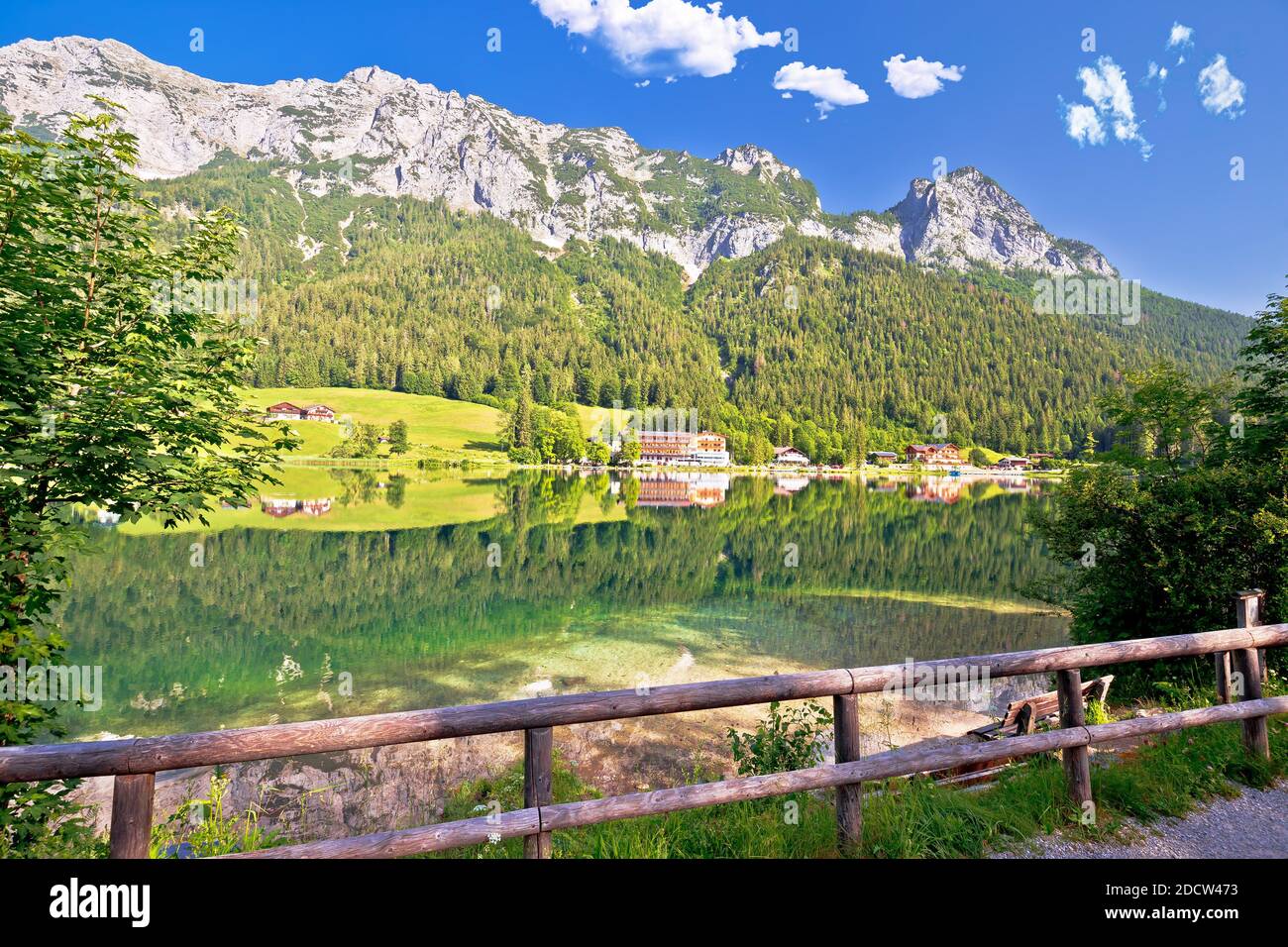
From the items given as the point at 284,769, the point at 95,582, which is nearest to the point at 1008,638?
the point at 284,769

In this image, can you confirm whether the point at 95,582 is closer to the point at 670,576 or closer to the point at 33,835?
the point at 670,576

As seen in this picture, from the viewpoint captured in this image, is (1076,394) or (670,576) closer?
(670,576)

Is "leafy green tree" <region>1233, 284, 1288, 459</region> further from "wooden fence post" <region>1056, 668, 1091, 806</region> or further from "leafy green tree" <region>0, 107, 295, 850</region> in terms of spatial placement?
"leafy green tree" <region>0, 107, 295, 850</region>

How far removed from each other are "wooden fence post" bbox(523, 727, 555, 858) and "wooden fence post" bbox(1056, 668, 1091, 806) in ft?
14.0

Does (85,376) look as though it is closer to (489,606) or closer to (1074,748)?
(1074,748)

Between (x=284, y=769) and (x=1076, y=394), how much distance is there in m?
241

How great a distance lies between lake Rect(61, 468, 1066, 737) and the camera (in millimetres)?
18422

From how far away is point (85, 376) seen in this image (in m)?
6.05

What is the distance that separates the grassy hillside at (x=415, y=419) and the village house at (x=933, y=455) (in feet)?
395

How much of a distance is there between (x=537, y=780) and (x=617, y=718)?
78cm

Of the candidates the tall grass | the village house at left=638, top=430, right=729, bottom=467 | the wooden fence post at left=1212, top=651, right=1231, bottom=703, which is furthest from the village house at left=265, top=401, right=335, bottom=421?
the wooden fence post at left=1212, top=651, right=1231, bottom=703

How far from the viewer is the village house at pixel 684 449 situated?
160000mm

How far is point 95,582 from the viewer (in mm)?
29719

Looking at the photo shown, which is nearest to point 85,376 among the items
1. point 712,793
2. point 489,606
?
point 712,793
